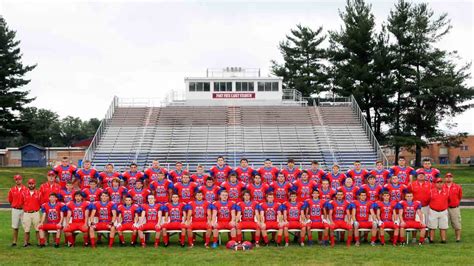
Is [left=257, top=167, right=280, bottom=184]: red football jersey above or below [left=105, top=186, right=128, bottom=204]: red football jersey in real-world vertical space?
above

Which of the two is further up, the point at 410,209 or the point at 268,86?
the point at 268,86

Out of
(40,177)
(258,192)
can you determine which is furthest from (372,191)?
(40,177)

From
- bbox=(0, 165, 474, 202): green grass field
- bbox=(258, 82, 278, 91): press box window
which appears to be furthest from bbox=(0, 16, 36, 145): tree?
bbox=(258, 82, 278, 91): press box window

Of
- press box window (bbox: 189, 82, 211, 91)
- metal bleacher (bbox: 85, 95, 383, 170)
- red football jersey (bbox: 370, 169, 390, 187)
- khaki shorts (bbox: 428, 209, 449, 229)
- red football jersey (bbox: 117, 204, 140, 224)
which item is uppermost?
press box window (bbox: 189, 82, 211, 91)

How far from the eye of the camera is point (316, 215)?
13266mm

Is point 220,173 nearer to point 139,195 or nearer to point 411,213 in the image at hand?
point 139,195

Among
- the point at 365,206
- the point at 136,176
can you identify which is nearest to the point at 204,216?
the point at 136,176

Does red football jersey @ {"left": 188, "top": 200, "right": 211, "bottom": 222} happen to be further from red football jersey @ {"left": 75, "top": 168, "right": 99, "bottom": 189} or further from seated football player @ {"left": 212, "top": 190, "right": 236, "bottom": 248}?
red football jersey @ {"left": 75, "top": 168, "right": 99, "bottom": 189}

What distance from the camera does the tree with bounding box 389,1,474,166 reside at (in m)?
40.0

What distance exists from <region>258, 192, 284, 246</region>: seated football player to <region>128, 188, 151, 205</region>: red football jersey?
292 centimetres

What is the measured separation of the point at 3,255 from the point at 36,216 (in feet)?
5.36

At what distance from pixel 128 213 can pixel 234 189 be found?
266 centimetres

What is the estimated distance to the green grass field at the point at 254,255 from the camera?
1103cm

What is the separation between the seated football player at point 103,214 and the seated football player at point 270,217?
356cm
